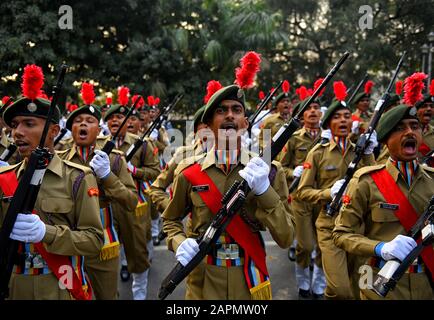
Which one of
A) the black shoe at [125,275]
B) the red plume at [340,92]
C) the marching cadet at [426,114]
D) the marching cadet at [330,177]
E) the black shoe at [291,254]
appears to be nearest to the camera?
the marching cadet at [330,177]

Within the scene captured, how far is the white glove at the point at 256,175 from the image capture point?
293cm

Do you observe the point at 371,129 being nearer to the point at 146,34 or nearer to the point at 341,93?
the point at 341,93

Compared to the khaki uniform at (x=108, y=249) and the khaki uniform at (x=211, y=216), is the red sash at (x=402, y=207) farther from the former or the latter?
the khaki uniform at (x=108, y=249)

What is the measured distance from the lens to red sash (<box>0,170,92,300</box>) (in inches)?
116

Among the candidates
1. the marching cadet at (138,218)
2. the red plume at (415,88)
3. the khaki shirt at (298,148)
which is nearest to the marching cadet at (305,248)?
the khaki shirt at (298,148)

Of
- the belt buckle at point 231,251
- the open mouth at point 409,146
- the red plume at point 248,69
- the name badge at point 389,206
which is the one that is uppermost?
the red plume at point 248,69

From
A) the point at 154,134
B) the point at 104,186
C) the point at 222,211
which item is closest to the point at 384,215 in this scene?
the point at 222,211

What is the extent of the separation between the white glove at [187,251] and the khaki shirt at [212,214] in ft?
0.57

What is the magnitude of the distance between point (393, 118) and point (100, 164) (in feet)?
9.28

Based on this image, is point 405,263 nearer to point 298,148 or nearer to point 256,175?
point 256,175

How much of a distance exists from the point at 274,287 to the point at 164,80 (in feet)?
49.3

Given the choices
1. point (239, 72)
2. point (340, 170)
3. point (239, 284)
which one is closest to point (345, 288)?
point (340, 170)

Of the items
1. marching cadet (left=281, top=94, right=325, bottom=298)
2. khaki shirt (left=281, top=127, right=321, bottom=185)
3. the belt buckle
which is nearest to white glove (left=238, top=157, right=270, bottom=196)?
the belt buckle

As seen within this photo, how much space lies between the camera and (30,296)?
2.94 m
